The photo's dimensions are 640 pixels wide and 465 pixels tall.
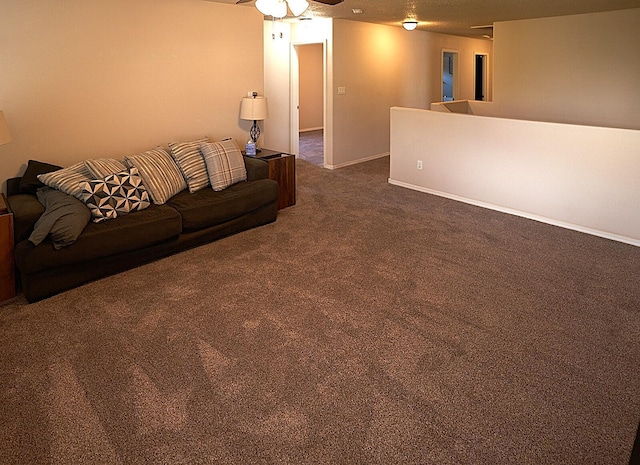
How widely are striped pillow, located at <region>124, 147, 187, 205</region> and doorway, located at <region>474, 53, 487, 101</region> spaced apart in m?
8.49

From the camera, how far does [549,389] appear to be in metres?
2.45

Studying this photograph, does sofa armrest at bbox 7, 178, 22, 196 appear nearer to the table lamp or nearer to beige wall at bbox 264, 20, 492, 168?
the table lamp

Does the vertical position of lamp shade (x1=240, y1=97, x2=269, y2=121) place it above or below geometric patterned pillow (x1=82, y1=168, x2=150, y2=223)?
above

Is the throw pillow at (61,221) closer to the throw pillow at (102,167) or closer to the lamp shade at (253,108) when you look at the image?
the throw pillow at (102,167)

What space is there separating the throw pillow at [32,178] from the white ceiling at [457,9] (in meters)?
2.50

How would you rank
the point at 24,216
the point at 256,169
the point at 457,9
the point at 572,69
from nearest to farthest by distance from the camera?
1. the point at 24,216
2. the point at 256,169
3. the point at 457,9
4. the point at 572,69

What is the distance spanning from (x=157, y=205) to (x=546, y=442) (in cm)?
338

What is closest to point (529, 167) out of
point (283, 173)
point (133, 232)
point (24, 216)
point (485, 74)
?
point (283, 173)

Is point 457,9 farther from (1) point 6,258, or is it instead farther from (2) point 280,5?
(1) point 6,258

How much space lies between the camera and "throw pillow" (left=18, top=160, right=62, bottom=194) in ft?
13.2

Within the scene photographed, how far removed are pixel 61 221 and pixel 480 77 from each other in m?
10.2

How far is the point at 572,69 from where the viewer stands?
6.84 meters

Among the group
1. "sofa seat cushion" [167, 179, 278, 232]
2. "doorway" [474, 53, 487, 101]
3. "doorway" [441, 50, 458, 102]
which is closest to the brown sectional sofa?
"sofa seat cushion" [167, 179, 278, 232]

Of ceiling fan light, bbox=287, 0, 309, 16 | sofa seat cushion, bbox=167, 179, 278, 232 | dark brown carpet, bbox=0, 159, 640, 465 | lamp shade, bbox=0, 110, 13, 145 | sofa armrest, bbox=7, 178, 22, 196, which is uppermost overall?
ceiling fan light, bbox=287, 0, 309, 16
